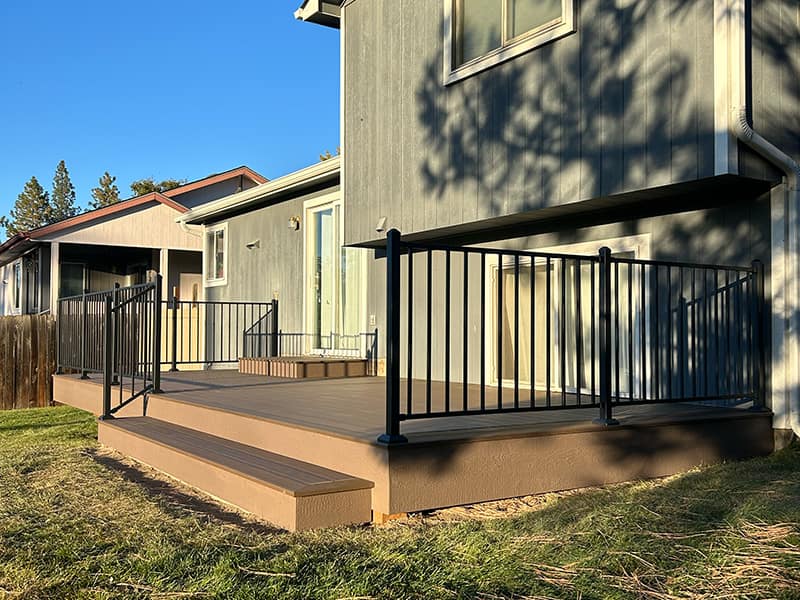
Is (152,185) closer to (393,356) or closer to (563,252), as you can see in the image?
(563,252)

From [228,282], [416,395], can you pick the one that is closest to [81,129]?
[228,282]

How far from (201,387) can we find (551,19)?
15.7ft

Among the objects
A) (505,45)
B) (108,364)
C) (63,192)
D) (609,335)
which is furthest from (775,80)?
(63,192)

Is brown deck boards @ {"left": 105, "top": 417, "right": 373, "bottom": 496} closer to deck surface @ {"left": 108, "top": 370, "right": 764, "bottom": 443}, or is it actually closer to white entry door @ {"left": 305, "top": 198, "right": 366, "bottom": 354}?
deck surface @ {"left": 108, "top": 370, "right": 764, "bottom": 443}

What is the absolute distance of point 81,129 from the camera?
37.3 meters

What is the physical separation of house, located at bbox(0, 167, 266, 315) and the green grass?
14238 millimetres

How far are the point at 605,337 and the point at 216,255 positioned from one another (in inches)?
412

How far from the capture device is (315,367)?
9156mm

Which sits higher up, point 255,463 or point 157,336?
point 157,336

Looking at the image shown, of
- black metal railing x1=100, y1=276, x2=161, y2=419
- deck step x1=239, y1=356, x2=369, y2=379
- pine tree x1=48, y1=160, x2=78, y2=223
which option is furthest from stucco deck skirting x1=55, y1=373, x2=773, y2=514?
pine tree x1=48, y1=160, x2=78, y2=223

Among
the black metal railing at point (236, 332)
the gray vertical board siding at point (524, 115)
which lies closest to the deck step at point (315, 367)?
the black metal railing at point (236, 332)

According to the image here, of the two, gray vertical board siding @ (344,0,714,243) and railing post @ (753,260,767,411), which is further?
railing post @ (753,260,767,411)

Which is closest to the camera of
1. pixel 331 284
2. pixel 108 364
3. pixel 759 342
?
pixel 759 342

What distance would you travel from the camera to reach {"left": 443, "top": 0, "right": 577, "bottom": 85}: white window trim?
598 centimetres
